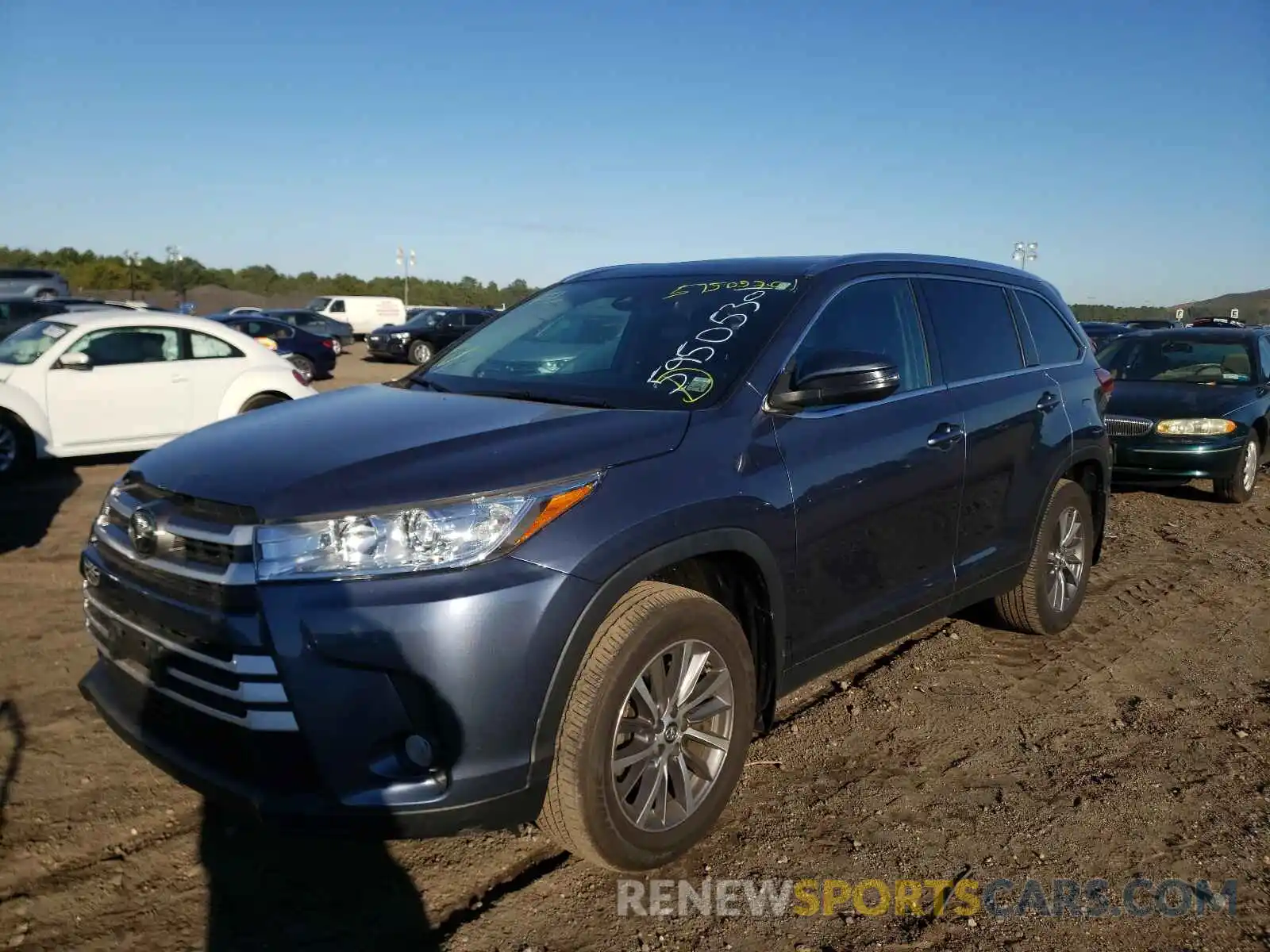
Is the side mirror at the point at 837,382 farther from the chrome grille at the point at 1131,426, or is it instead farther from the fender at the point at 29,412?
the fender at the point at 29,412

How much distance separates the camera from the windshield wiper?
126 inches

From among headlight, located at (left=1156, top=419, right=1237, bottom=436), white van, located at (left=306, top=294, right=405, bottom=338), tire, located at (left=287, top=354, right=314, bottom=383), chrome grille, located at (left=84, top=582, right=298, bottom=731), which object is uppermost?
white van, located at (left=306, top=294, right=405, bottom=338)

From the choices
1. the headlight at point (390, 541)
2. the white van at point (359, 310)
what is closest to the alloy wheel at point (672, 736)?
the headlight at point (390, 541)

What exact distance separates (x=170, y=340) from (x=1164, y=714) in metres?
9.26

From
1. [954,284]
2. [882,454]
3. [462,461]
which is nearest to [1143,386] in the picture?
[954,284]

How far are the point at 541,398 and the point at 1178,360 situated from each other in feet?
28.7

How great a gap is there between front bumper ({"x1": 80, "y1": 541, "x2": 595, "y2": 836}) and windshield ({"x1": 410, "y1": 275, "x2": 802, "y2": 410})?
3.26ft

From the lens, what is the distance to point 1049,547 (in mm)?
4844

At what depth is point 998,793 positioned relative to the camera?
3.45 metres

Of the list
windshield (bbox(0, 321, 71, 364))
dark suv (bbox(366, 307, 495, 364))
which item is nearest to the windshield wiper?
windshield (bbox(0, 321, 71, 364))

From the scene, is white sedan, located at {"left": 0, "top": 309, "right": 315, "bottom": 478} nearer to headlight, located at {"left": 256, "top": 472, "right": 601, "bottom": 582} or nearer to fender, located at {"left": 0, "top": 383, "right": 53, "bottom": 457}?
fender, located at {"left": 0, "top": 383, "right": 53, "bottom": 457}

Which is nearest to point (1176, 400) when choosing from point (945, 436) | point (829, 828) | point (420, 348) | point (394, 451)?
point (945, 436)

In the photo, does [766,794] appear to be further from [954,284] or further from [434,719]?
[954,284]

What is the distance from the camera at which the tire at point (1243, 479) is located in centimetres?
879
